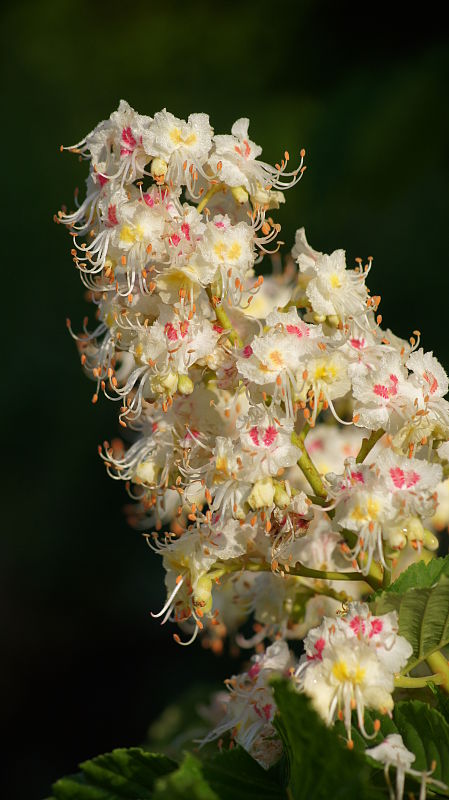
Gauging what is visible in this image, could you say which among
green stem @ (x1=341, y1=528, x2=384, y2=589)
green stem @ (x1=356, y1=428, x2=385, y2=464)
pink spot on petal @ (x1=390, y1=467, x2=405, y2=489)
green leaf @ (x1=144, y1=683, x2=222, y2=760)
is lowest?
green leaf @ (x1=144, y1=683, x2=222, y2=760)

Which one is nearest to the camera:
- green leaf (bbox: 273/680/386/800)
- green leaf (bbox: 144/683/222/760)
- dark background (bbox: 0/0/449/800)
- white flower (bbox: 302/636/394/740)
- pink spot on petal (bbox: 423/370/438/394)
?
green leaf (bbox: 273/680/386/800)

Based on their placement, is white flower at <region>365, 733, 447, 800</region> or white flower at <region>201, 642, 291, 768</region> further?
white flower at <region>201, 642, 291, 768</region>

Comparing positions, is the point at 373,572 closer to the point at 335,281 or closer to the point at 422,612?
the point at 422,612

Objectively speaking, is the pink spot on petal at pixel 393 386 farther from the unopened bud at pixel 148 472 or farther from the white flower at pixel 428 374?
the unopened bud at pixel 148 472

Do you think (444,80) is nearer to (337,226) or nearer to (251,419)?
(337,226)

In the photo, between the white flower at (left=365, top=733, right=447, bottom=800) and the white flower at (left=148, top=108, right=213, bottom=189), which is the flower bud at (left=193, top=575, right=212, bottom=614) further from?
the white flower at (left=148, top=108, right=213, bottom=189)

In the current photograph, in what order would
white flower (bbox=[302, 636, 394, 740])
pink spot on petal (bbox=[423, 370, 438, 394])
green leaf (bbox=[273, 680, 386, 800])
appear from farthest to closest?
1. pink spot on petal (bbox=[423, 370, 438, 394])
2. white flower (bbox=[302, 636, 394, 740])
3. green leaf (bbox=[273, 680, 386, 800])

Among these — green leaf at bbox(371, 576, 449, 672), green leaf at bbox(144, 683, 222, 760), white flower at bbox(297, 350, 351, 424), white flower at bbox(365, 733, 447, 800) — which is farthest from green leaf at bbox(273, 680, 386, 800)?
green leaf at bbox(144, 683, 222, 760)
